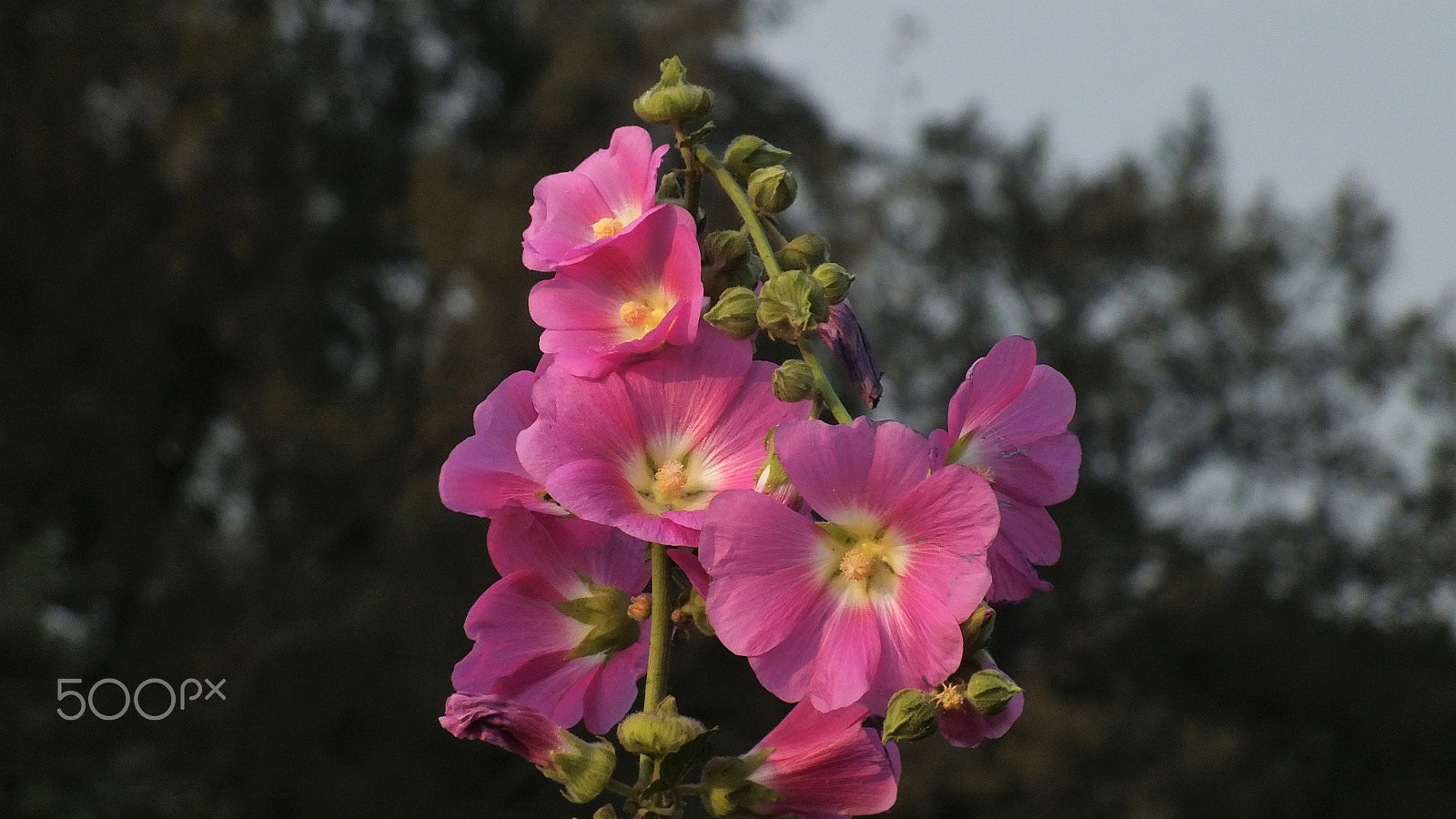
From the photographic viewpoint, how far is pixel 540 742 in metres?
1.01

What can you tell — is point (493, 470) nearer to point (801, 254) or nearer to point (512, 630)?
point (512, 630)

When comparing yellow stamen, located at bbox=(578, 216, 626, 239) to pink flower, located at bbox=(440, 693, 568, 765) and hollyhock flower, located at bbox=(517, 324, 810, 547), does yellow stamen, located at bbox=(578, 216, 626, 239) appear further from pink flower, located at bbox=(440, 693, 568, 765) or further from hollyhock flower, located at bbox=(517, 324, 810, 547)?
pink flower, located at bbox=(440, 693, 568, 765)

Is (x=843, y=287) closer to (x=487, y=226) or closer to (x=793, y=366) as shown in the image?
(x=793, y=366)

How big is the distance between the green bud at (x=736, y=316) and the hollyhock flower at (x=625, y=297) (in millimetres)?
17

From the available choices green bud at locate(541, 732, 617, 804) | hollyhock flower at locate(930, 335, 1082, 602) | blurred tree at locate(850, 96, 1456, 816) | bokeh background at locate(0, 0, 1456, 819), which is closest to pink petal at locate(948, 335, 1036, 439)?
hollyhock flower at locate(930, 335, 1082, 602)

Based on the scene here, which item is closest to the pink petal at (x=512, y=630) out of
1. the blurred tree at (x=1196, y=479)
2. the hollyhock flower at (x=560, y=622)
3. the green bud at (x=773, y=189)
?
the hollyhock flower at (x=560, y=622)

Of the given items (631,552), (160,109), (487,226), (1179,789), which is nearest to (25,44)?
(160,109)

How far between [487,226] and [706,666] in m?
4.39

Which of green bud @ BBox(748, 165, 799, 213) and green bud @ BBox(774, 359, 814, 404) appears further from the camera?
green bud @ BBox(748, 165, 799, 213)

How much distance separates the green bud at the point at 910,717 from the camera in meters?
0.88

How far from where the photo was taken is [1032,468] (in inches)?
43.4

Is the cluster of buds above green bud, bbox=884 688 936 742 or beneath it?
above

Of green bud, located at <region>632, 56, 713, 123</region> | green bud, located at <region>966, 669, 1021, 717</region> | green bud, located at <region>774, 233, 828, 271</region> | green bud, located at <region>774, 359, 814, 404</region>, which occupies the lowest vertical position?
green bud, located at <region>966, 669, 1021, 717</region>

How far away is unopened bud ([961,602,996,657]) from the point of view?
0.91m
